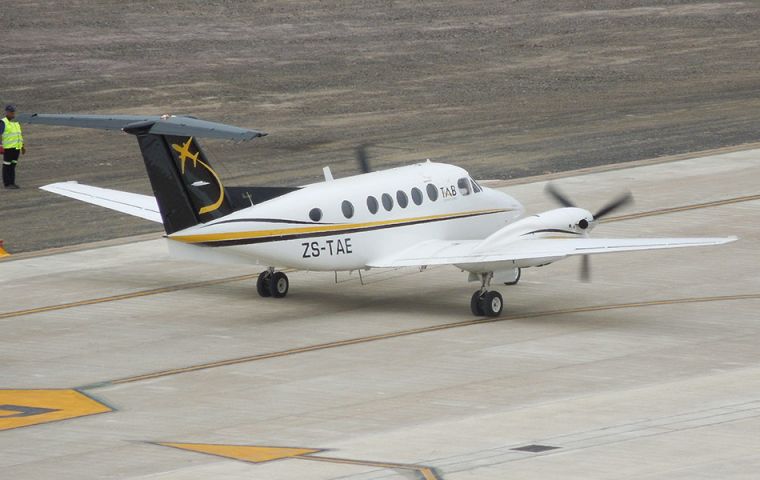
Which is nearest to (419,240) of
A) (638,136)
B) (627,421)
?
(627,421)

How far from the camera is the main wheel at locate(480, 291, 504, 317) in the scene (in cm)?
2853

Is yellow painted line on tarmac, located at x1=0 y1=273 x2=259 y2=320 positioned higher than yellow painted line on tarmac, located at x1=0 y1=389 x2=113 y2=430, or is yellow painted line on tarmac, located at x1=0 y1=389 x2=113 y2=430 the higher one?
yellow painted line on tarmac, located at x1=0 y1=273 x2=259 y2=320

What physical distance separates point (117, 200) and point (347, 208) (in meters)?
7.20

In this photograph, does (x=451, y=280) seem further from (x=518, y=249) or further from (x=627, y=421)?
(x=627, y=421)

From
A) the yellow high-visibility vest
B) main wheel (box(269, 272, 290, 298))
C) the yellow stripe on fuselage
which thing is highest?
the yellow high-visibility vest

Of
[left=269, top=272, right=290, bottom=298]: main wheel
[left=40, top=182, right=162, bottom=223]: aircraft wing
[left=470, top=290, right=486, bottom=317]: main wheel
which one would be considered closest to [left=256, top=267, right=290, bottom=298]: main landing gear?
[left=269, top=272, right=290, bottom=298]: main wheel

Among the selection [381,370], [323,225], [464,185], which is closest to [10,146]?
[464,185]

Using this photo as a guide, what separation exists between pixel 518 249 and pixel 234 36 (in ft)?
124

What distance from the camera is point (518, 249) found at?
28188 millimetres

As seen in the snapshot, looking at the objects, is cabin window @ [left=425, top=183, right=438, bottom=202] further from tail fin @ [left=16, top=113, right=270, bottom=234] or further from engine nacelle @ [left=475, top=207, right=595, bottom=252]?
tail fin @ [left=16, top=113, right=270, bottom=234]

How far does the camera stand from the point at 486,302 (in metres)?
28.5

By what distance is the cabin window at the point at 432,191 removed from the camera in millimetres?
30453

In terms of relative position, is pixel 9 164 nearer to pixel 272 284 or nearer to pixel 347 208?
pixel 272 284

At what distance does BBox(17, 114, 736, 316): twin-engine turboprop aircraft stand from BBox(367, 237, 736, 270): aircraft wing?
23mm
